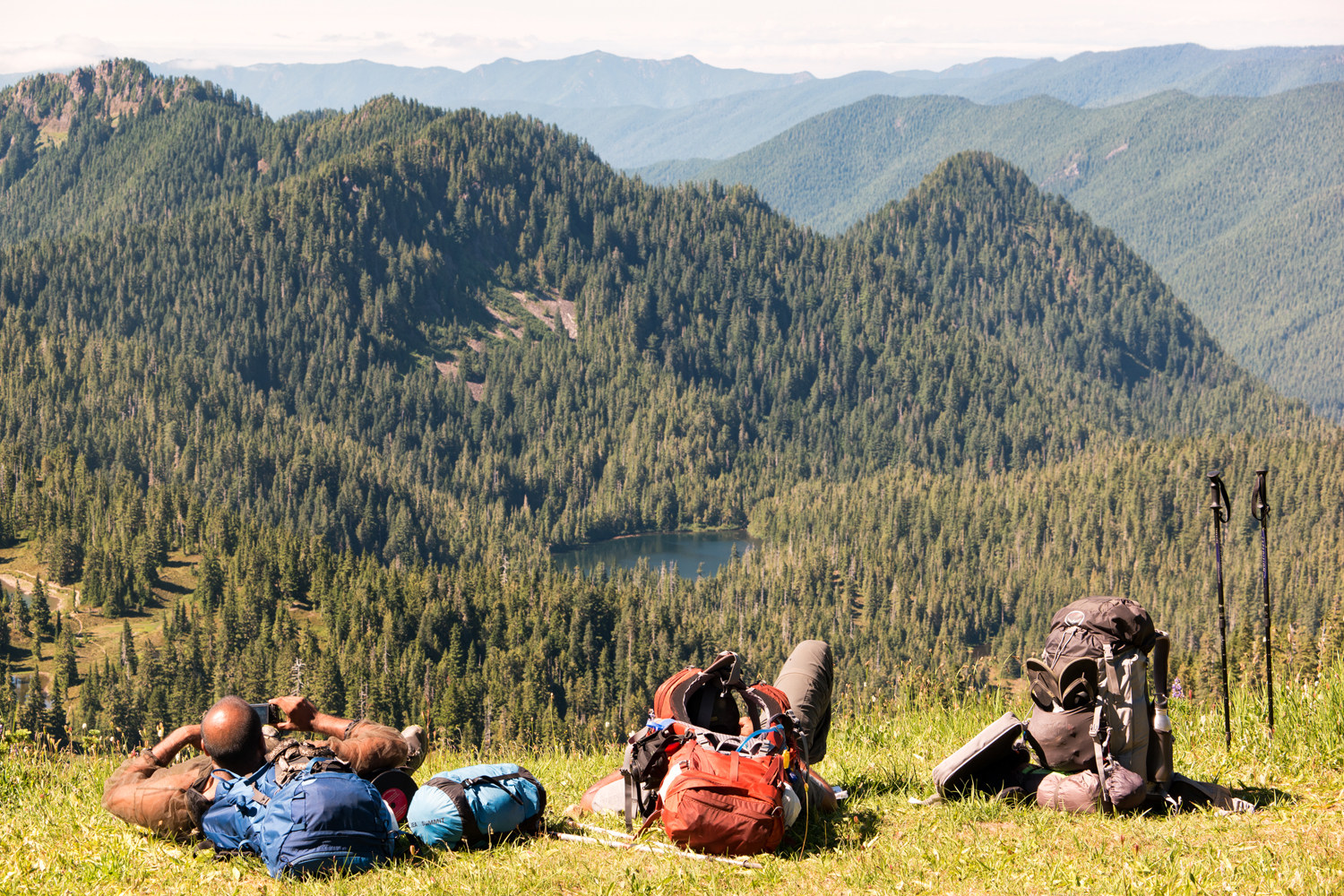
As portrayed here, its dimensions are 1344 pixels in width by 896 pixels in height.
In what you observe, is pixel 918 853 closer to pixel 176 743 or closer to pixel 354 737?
pixel 354 737

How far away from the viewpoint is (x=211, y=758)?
17703 millimetres

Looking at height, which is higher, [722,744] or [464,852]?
[722,744]

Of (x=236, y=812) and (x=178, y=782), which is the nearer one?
(x=236, y=812)

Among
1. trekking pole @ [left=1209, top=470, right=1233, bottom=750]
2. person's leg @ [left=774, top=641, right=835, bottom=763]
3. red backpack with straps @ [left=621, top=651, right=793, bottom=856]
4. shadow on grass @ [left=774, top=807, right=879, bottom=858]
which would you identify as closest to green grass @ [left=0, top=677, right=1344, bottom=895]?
shadow on grass @ [left=774, top=807, right=879, bottom=858]

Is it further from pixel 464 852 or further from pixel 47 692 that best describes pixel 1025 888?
pixel 47 692

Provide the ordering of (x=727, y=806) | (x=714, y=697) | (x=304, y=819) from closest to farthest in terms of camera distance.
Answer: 1. (x=304, y=819)
2. (x=727, y=806)
3. (x=714, y=697)

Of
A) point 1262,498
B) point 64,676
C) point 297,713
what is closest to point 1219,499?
point 1262,498

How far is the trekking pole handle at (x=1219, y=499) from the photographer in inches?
720

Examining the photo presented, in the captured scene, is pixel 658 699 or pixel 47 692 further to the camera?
pixel 47 692

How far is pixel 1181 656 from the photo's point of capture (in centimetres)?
17638

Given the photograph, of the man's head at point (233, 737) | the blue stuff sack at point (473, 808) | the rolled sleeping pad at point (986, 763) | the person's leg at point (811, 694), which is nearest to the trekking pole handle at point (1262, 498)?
the rolled sleeping pad at point (986, 763)

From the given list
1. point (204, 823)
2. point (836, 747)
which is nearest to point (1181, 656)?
point (836, 747)

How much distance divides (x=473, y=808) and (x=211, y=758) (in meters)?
4.23

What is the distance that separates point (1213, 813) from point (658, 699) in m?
8.87
